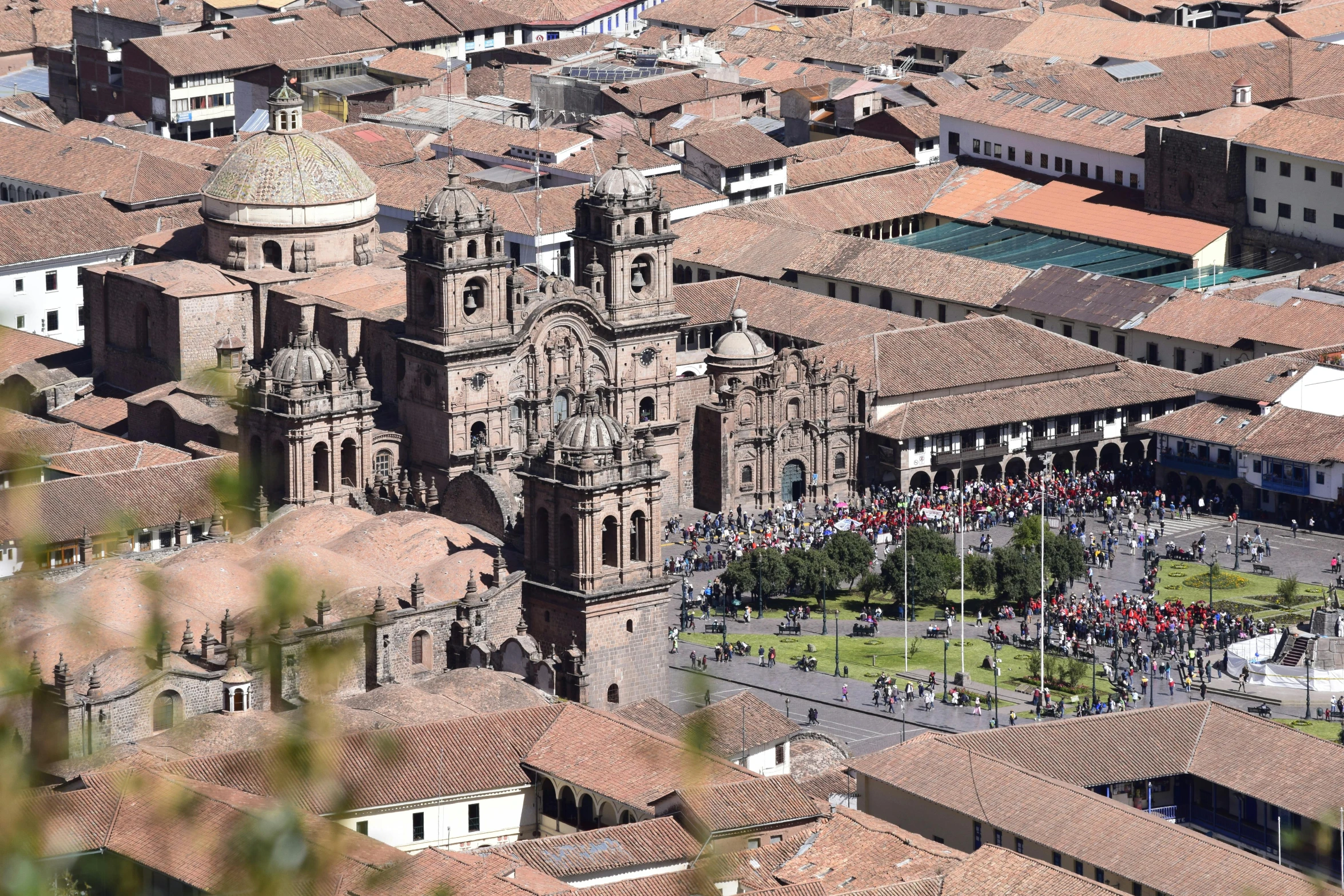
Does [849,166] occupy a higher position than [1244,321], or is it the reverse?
[849,166]

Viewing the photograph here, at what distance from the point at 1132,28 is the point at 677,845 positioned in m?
107

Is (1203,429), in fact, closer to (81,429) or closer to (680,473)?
(680,473)

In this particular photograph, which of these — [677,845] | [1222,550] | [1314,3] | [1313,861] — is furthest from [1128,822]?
[1314,3]

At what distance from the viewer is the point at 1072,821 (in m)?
65.9

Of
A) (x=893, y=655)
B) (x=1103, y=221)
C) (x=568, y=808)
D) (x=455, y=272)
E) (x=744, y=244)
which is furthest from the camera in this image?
(x=1103, y=221)

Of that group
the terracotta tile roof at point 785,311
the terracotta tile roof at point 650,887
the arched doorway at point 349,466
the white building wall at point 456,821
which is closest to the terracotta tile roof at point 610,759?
the white building wall at point 456,821

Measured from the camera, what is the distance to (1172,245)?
126 metres

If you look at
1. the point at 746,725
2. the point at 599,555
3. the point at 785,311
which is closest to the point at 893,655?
the point at 599,555

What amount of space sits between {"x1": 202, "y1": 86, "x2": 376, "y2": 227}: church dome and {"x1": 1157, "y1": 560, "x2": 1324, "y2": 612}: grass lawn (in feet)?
107

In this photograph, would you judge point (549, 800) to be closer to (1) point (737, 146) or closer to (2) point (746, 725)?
(2) point (746, 725)

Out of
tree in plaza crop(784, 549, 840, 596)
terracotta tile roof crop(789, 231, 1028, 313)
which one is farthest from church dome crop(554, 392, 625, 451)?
terracotta tile roof crop(789, 231, 1028, 313)

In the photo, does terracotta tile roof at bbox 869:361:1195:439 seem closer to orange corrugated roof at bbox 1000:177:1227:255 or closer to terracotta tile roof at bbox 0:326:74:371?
orange corrugated roof at bbox 1000:177:1227:255

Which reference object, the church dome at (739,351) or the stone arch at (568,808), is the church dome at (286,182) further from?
the stone arch at (568,808)

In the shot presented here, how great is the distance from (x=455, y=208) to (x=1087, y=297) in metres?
33.5
